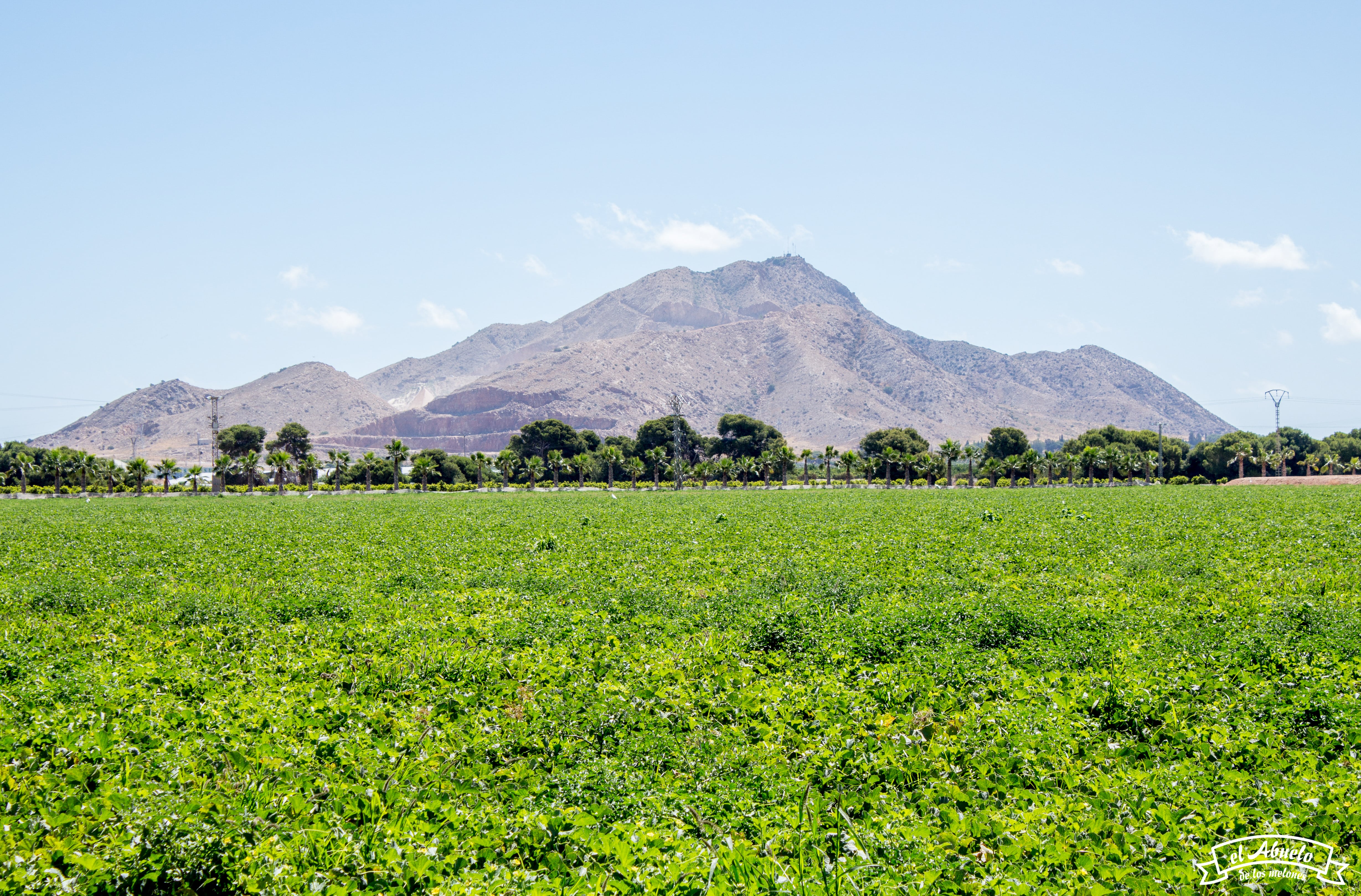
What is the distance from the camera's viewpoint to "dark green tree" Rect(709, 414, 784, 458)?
16400 cm

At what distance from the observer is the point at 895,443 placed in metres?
150

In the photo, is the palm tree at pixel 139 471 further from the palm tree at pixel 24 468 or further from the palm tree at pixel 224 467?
the palm tree at pixel 24 468

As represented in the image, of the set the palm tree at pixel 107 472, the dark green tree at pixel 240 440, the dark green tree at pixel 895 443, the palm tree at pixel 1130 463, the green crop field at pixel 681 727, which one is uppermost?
the dark green tree at pixel 240 440

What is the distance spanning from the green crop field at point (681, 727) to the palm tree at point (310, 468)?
113 meters

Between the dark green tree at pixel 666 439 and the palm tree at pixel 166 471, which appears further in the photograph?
the dark green tree at pixel 666 439

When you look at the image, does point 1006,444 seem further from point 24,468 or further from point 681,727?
point 24,468

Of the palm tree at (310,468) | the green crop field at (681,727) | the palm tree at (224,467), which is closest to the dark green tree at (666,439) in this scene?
the palm tree at (310,468)

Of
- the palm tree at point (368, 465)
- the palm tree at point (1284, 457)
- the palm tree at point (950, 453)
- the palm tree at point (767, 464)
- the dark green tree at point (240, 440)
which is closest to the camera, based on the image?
the palm tree at point (1284, 457)

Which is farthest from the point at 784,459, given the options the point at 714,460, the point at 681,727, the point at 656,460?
the point at 681,727

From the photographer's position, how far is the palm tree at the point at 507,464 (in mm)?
133375

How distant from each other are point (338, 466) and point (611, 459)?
44086mm

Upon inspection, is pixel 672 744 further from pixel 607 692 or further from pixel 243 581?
pixel 243 581

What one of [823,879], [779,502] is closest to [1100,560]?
[823,879]

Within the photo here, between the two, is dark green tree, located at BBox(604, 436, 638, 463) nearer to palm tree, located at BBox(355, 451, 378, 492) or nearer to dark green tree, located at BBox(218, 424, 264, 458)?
palm tree, located at BBox(355, 451, 378, 492)
